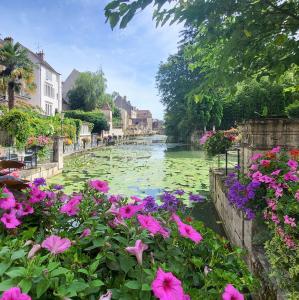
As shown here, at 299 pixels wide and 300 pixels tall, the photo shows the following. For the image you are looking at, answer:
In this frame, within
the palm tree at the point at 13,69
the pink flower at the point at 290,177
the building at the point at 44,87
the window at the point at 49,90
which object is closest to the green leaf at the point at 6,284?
the pink flower at the point at 290,177

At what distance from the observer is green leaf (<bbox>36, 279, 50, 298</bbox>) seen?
1.08 metres

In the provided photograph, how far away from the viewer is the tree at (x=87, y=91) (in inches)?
2068

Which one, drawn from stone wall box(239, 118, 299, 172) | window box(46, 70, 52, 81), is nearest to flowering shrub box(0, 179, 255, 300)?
stone wall box(239, 118, 299, 172)

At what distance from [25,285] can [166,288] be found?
49cm

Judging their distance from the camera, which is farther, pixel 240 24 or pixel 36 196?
pixel 240 24

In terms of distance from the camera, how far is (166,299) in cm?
111

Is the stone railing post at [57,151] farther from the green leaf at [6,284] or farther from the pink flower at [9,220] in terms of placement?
the green leaf at [6,284]

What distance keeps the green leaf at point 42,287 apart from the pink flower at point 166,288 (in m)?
0.37

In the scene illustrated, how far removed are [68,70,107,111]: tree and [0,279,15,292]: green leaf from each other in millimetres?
53075

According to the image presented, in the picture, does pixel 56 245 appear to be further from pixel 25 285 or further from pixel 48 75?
pixel 48 75

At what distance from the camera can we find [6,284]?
3.66ft

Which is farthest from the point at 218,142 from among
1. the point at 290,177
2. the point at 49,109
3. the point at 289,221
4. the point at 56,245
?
the point at 49,109

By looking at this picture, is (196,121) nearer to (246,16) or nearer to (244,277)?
(246,16)

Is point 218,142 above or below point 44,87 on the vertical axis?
below
